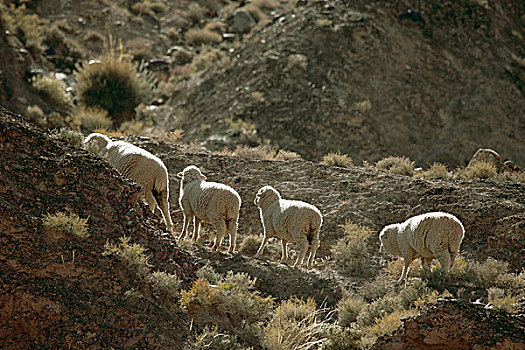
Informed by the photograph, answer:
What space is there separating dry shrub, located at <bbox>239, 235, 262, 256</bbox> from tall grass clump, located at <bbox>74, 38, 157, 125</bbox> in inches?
688

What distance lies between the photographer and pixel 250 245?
13.4m

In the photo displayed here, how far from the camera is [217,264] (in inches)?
434

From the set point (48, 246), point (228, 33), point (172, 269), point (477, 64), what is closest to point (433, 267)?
point (172, 269)

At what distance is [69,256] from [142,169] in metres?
4.09

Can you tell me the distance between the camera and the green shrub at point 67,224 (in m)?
8.17

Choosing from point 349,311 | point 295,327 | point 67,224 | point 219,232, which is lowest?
point 219,232

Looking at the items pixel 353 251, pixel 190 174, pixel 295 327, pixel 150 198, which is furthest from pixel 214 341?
pixel 190 174

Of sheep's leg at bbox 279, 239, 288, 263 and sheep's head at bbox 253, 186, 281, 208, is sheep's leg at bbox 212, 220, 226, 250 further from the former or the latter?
sheep's leg at bbox 279, 239, 288, 263

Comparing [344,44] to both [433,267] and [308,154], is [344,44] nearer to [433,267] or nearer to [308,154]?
[308,154]

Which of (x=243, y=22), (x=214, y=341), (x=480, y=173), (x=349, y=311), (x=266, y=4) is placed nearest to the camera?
(x=214, y=341)

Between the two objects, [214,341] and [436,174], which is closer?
[214,341]

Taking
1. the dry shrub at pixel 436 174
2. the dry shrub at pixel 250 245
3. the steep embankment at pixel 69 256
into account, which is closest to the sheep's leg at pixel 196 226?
the dry shrub at pixel 250 245

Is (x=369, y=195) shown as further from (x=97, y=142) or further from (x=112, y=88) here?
(x=112, y=88)

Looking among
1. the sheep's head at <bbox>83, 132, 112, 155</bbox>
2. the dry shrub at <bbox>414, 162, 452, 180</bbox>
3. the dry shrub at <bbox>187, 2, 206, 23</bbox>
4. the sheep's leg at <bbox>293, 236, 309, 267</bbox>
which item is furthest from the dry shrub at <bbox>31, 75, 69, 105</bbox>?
the sheep's leg at <bbox>293, 236, 309, 267</bbox>
